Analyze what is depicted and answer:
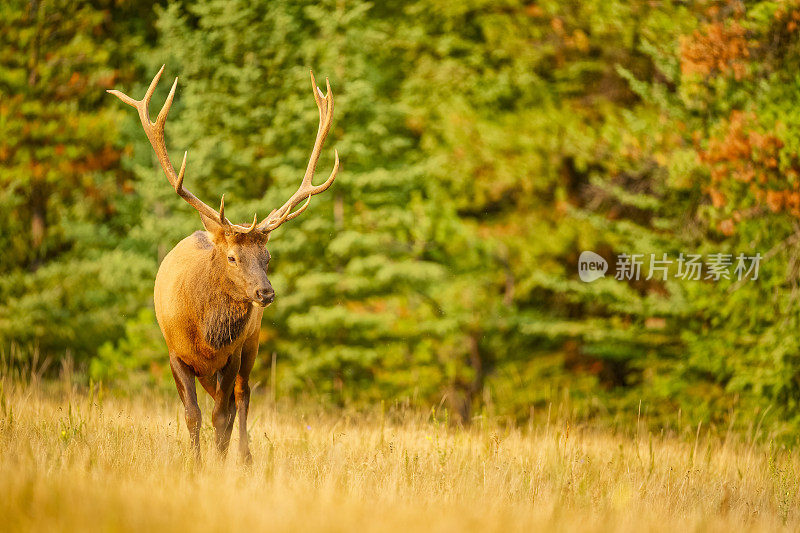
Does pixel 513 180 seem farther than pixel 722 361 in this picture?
Yes

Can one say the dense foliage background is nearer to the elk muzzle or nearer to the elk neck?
the elk neck

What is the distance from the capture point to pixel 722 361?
12.0 meters

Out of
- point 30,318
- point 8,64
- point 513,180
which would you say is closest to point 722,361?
point 513,180

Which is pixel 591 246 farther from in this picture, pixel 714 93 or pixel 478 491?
pixel 478 491

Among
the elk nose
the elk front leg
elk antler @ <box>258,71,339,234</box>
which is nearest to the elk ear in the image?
elk antler @ <box>258,71,339,234</box>

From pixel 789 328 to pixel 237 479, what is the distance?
7824 mm

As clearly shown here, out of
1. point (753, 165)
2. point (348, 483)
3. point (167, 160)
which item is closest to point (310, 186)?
point (167, 160)

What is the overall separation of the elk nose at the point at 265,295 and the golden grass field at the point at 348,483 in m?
0.96

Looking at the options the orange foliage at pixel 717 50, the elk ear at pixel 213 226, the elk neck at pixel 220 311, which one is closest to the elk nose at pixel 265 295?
Answer: the elk neck at pixel 220 311

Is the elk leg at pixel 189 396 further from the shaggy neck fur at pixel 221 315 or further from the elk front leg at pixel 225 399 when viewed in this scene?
the shaggy neck fur at pixel 221 315

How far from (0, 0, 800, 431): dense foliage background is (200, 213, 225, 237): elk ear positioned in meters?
8.21

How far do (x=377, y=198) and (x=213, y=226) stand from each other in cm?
905

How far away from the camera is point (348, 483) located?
4473 mm

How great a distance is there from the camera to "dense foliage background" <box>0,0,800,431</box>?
13930 mm
